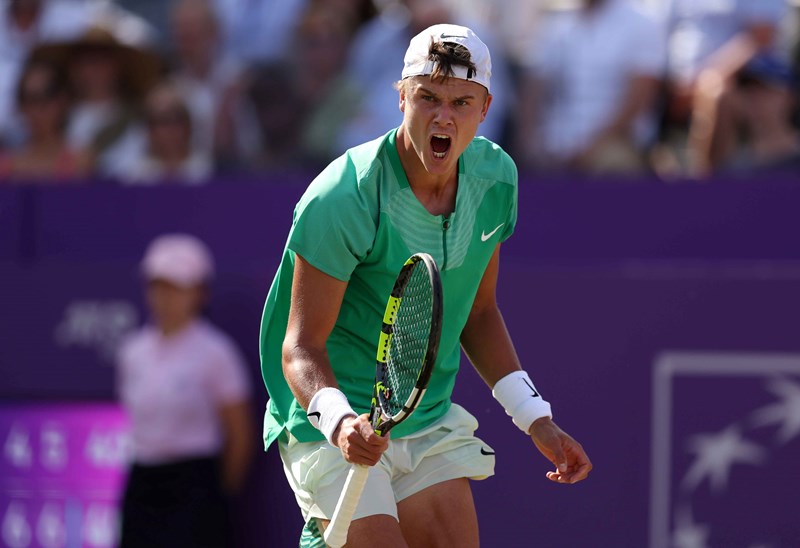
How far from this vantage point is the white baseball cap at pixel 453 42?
3.76 metres

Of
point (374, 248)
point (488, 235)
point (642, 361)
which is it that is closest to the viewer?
point (374, 248)

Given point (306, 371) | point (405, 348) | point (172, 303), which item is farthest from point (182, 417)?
point (405, 348)

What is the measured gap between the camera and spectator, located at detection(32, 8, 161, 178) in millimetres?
8938

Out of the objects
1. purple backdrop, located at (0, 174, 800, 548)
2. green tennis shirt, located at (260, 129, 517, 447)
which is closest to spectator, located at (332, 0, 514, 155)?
purple backdrop, located at (0, 174, 800, 548)

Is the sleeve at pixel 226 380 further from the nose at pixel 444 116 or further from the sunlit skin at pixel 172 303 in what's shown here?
the nose at pixel 444 116

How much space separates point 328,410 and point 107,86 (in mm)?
5950

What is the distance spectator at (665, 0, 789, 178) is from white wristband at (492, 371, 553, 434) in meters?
4.01

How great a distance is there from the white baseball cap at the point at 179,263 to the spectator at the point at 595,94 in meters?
1.91

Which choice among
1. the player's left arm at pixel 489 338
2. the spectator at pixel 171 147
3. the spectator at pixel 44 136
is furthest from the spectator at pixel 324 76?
the player's left arm at pixel 489 338

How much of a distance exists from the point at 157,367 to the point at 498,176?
3789 mm

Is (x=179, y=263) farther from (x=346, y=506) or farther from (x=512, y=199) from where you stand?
(x=346, y=506)

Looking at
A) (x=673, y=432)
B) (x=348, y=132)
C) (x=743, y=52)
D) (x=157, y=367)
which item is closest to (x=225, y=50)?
(x=348, y=132)

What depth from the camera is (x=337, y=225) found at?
3.73m

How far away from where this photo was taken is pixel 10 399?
802 cm
